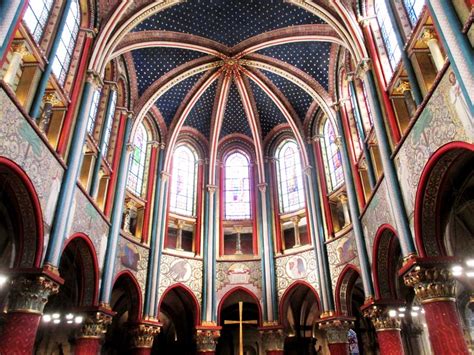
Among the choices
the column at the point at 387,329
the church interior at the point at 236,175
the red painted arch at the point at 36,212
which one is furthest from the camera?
the column at the point at 387,329

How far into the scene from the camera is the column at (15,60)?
9.88 metres

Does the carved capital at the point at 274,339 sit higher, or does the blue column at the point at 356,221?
the blue column at the point at 356,221

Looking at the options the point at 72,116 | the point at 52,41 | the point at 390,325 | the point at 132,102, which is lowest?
the point at 390,325

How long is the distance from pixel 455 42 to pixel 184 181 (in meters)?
16.0

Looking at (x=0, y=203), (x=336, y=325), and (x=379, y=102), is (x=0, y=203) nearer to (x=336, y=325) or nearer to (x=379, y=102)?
(x=379, y=102)

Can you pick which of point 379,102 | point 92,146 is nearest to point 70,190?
point 92,146

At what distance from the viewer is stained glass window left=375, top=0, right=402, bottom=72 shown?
12.7m

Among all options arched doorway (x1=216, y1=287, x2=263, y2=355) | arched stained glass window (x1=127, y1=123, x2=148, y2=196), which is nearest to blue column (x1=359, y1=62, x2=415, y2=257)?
arched stained glass window (x1=127, y1=123, x2=148, y2=196)

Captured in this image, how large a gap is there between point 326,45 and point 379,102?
6.62 meters

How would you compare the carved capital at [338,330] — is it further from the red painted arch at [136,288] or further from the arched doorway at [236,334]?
the red painted arch at [136,288]

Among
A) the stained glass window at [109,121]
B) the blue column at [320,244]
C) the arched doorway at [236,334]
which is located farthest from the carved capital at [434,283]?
the arched doorway at [236,334]

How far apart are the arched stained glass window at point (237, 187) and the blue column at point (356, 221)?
22.4 ft

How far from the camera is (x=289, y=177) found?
72.0 feet

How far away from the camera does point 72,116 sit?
41.1 ft
